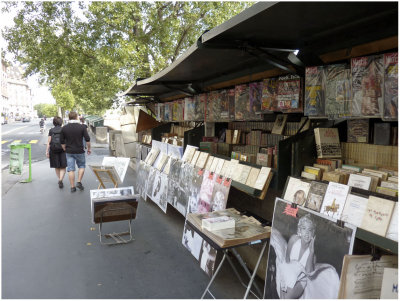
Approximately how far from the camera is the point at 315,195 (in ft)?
8.14

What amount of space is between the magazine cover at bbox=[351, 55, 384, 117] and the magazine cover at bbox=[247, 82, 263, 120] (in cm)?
146

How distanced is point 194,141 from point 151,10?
9058 millimetres

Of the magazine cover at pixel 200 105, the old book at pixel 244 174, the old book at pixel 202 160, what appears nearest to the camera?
the old book at pixel 244 174

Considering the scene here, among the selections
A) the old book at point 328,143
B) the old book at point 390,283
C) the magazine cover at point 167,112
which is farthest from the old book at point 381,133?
the magazine cover at point 167,112

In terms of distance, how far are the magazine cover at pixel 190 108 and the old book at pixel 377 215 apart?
13.9 ft

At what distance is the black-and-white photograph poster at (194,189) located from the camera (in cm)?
437

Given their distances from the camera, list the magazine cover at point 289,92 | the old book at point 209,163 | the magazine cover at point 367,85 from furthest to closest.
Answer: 1. the old book at point 209,163
2. the magazine cover at point 289,92
3. the magazine cover at point 367,85

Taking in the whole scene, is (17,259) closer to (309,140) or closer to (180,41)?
(309,140)

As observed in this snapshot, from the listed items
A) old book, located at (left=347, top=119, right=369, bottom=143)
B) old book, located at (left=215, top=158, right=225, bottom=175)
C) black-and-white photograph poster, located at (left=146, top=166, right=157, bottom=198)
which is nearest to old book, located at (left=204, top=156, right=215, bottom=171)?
old book, located at (left=215, top=158, right=225, bottom=175)

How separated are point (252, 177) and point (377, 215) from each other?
1.54 meters

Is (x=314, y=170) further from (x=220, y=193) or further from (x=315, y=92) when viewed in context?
(x=220, y=193)

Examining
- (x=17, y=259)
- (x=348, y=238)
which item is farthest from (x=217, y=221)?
(x=17, y=259)

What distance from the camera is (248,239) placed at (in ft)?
8.87

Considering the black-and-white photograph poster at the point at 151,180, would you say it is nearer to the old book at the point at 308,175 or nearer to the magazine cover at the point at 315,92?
the old book at the point at 308,175
